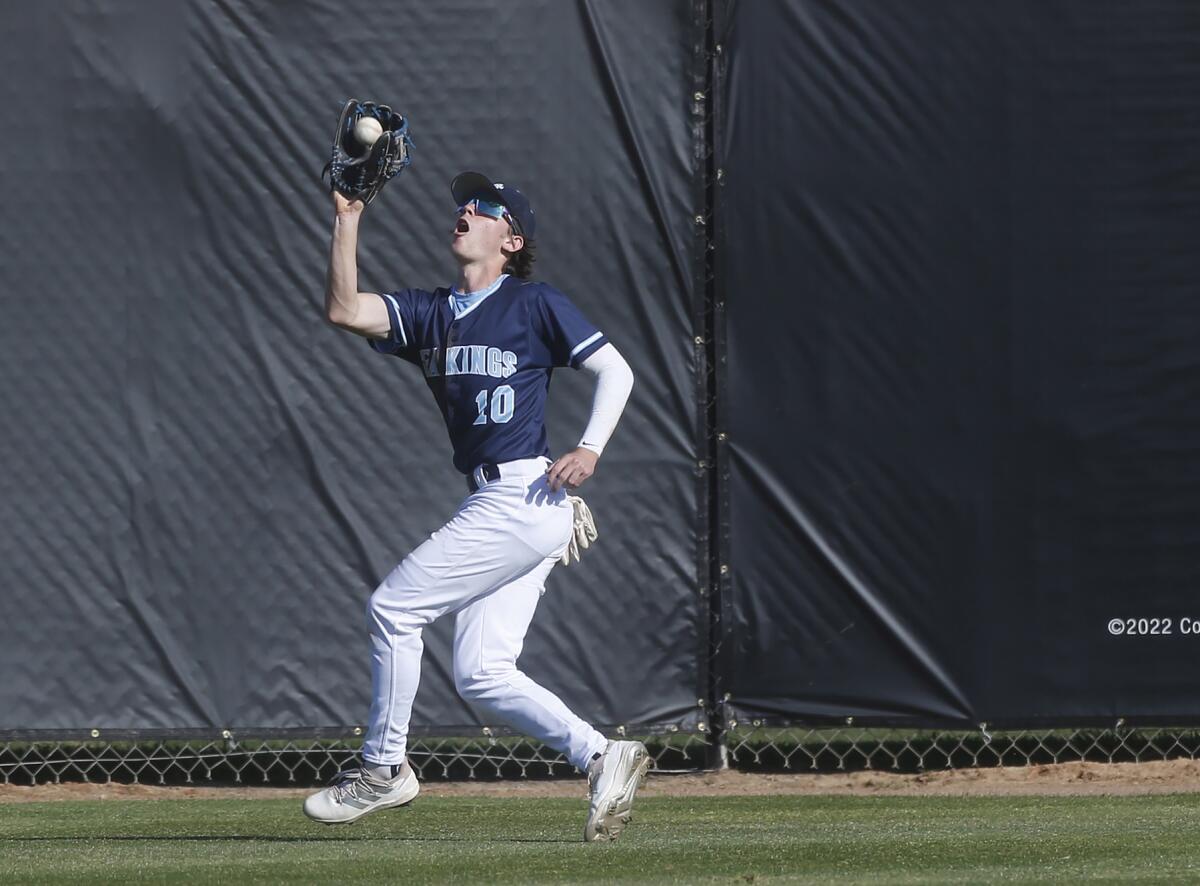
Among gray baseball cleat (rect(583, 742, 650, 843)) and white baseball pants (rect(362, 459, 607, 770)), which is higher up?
white baseball pants (rect(362, 459, 607, 770))

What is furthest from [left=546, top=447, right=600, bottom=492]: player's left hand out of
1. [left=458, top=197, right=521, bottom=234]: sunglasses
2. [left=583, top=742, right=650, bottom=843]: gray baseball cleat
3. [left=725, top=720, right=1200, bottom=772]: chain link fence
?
[left=725, top=720, right=1200, bottom=772]: chain link fence

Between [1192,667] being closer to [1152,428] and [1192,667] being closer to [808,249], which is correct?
[1152,428]

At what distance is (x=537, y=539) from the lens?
452cm

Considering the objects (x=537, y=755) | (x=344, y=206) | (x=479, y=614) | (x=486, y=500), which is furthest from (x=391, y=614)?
(x=537, y=755)

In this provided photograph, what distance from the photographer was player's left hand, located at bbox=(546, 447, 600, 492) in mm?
4379

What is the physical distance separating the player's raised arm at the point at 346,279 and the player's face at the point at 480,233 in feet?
1.06

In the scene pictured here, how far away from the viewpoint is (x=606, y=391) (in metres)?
4.58

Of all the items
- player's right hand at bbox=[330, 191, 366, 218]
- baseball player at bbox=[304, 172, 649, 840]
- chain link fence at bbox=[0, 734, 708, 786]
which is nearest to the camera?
baseball player at bbox=[304, 172, 649, 840]

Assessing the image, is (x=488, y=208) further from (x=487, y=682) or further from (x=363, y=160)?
(x=487, y=682)

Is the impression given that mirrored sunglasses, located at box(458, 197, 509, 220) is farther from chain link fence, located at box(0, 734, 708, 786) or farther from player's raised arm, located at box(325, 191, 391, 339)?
chain link fence, located at box(0, 734, 708, 786)

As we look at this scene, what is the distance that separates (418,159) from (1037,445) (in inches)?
106

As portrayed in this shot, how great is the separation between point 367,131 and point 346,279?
441 mm

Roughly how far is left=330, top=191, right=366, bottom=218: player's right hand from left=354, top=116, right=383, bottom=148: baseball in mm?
176

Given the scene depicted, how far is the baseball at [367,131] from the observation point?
4.62 metres
